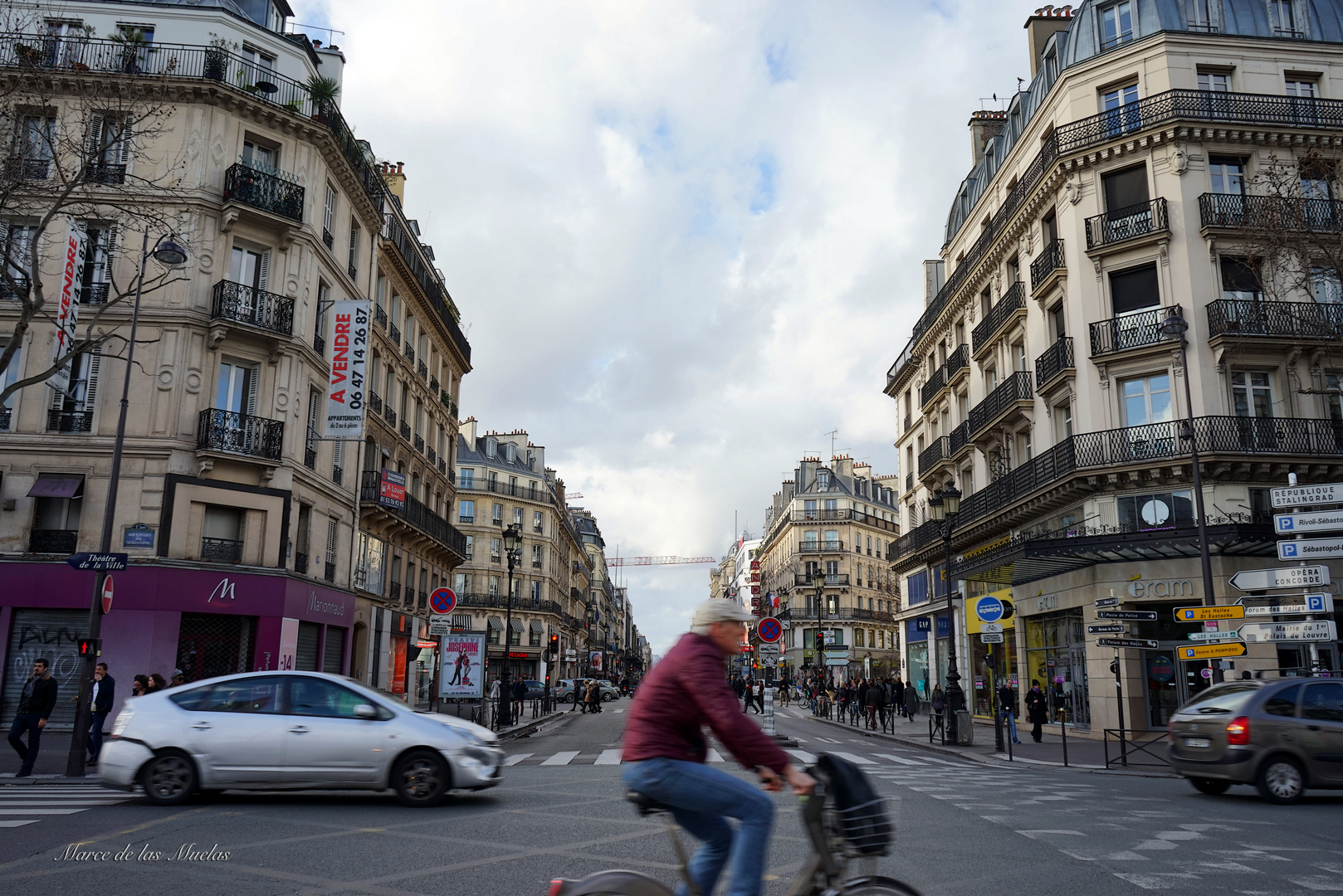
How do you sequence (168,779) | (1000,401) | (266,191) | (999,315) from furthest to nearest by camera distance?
(999,315) < (1000,401) < (266,191) < (168,779)

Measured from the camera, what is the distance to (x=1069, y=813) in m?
10.3

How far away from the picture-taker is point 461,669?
25406mm

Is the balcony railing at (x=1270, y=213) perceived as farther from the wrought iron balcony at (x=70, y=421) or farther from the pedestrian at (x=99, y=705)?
the wrought iron balcony at (x=70, y=421)

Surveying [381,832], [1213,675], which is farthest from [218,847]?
[1213,675]

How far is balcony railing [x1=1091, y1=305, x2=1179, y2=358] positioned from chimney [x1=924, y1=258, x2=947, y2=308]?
692 inches

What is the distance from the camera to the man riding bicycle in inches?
158

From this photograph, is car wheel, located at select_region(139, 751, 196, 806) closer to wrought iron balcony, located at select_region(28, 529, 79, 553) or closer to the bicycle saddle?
the bicycle saddle

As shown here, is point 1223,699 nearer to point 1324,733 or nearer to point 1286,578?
point 1324,733

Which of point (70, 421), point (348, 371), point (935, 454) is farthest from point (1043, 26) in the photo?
point (70, 421)

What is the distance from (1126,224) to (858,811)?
26217 mm

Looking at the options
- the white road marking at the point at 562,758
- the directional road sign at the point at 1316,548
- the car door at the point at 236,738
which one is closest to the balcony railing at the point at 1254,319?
the directional road sign at the point at 1316,548

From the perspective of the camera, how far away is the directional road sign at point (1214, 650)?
16953 millimetres

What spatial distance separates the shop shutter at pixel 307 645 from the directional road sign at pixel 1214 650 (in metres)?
20.4

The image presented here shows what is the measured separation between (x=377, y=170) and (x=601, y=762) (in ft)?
77.7
